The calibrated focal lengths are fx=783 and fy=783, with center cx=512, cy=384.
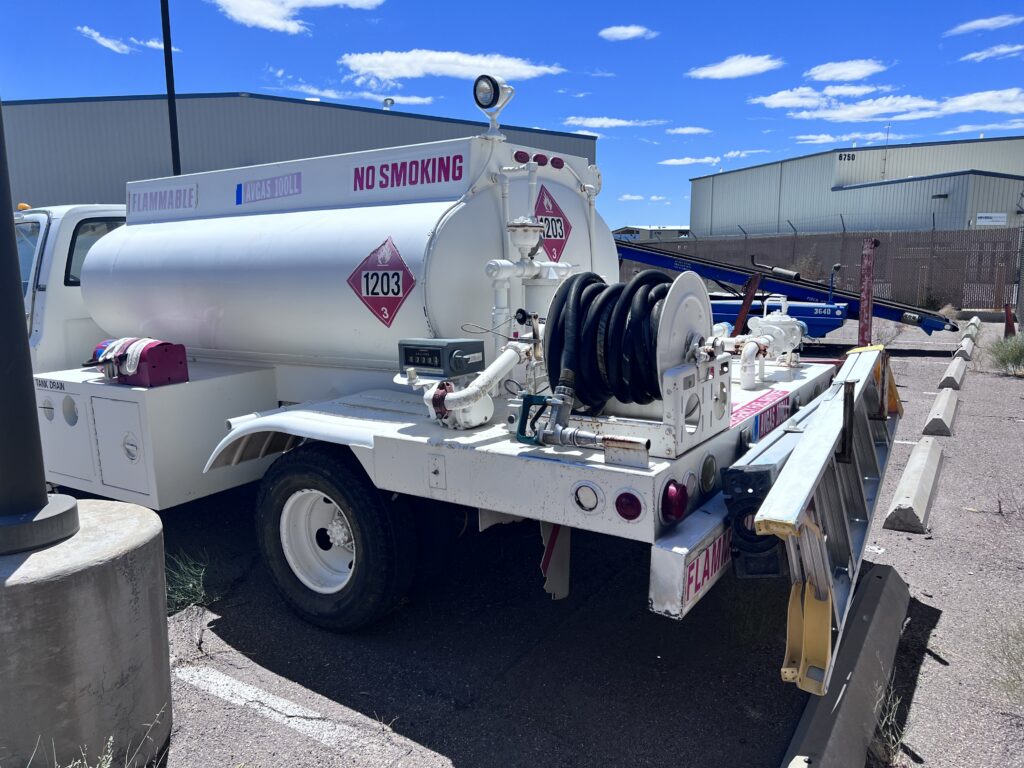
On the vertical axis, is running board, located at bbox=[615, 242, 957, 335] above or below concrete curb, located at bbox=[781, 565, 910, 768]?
above

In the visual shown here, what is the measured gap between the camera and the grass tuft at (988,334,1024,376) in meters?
11.6

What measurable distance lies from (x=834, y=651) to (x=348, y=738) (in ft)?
6.21

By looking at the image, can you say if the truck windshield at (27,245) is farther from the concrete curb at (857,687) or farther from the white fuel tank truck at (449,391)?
the concrete curb at (857,687)

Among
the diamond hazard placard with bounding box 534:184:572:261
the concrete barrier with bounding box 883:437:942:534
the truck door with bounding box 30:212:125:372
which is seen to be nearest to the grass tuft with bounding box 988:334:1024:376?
the concrete barrier with bounding box 883:437:942:534

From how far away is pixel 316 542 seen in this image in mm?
4043

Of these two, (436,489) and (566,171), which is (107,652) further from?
(566,171)

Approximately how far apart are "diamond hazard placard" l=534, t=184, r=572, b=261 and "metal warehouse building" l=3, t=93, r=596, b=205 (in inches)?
860

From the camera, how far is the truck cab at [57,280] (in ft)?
19.2

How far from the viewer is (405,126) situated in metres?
27.1

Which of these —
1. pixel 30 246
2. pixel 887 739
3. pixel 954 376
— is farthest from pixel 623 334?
pixel 954 376

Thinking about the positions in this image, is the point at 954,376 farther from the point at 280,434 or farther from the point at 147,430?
the point at 147,430

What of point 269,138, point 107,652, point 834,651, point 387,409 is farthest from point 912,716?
point 269,138

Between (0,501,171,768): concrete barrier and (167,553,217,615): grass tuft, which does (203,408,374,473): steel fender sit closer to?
(167,553,217,615): grass tuft

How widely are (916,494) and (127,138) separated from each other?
1010 inches
